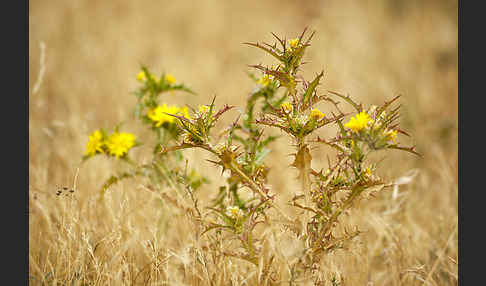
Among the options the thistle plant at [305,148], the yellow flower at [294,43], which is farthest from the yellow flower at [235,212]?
the yellow flower at [294,43]

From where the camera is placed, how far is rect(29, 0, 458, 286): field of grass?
1670 mm

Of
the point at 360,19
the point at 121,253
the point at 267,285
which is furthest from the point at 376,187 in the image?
the point at 360,19

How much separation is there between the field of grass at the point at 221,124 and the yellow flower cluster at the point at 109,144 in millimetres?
123

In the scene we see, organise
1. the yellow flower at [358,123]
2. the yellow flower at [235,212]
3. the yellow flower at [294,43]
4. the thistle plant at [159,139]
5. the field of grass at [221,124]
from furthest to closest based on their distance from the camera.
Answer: the thistle plant at [159,139], the field of grass at [221,124], the yellow flower at [235,212], the yellow flower at [294,43], the yellow flower at [358,123]

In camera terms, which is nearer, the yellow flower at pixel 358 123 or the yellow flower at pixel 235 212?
the yellow flower at pixel 358 123

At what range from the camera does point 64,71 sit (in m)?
4.17

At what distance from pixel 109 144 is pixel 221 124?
3.91ft

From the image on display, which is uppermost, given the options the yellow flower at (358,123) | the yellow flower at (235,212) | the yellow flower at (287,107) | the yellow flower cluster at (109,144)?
the yellow flower cluster at (109,144)

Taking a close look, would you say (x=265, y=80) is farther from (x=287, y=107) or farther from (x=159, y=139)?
(x=159, y=139)

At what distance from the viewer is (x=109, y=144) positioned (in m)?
1.92

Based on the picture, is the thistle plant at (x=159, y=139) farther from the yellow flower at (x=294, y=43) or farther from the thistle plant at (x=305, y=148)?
the yellow flower at (x=294, y=43)

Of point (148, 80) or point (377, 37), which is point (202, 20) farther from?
point (148, 80)

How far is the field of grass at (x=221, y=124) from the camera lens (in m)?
1.67

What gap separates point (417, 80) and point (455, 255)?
244 centimetres
